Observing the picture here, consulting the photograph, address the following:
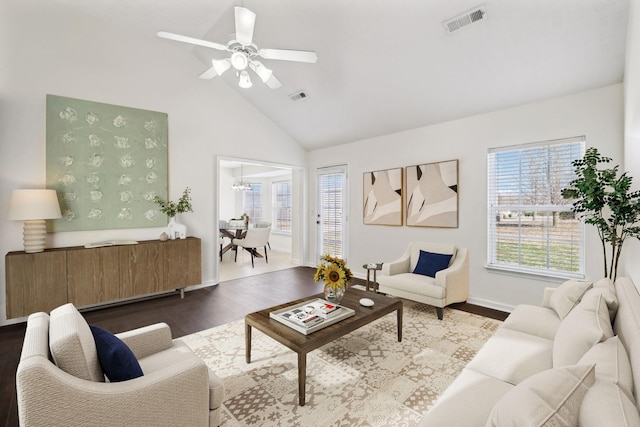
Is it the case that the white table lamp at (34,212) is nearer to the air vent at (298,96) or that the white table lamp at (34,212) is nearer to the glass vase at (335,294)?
the glass vase at (335,294)

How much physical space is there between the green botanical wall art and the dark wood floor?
1.16 meters

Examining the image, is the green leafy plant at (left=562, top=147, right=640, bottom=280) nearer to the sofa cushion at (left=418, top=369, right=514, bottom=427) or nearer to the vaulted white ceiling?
the vaulted white ceiling

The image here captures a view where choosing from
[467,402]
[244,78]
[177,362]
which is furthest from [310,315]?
[244,78]

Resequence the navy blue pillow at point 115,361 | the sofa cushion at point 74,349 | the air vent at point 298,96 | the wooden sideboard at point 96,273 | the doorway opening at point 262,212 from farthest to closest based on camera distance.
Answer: the doorway opening at point 262,212 → the air vent at point 298,96 → the wooden sideboard at point 96,273 → the navy blue pillow at point 115,361 → the sofa cushion at point 74,349

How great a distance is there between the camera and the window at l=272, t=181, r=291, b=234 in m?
8.64

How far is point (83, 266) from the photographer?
11.3ft

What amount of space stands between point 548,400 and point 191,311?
3.71m

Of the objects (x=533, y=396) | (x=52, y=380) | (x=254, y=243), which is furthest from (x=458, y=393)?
(x=254, y=243)

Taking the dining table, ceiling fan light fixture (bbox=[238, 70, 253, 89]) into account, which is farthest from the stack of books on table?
the dining table

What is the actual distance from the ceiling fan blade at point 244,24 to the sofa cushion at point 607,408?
2.91 m

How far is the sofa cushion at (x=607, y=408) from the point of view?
0.78 metres

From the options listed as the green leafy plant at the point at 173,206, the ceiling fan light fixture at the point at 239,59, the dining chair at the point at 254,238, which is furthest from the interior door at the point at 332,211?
the ceiling fan light fixture at the point at 239,59

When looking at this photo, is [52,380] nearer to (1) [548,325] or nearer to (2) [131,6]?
(1) [548,325]

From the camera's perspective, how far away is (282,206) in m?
8.85
